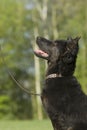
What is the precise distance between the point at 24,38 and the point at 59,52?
133 feet

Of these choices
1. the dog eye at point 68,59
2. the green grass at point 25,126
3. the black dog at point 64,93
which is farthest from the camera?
the green grass at point 25,126

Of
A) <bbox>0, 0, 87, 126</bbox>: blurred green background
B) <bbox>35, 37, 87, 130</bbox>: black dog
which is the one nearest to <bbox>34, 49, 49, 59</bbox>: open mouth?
<bbox>35, 37, 87, 130</bbox>: black dog

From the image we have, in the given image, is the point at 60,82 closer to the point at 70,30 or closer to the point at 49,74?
the point at 49,74

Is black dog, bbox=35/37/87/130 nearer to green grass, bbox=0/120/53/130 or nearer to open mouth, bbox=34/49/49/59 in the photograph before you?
open mouth, bbox=34/49/49/59

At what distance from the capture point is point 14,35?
49.3 m

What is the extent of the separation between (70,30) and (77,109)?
123 ft

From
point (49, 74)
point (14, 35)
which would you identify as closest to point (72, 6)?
point (14, 35)

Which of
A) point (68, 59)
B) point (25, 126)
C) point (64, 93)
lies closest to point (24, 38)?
point (25, 126)

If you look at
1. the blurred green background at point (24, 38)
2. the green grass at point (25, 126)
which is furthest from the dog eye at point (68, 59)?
the blurred green background at point (24, 38)

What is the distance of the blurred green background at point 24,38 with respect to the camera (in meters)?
48.0

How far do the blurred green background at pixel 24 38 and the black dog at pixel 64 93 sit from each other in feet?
127

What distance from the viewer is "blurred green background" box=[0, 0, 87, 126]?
4797 cm

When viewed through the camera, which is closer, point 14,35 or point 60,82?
point 60,82

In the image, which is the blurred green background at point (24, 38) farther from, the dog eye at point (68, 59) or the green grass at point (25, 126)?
the dog eye at point (68, 59)
